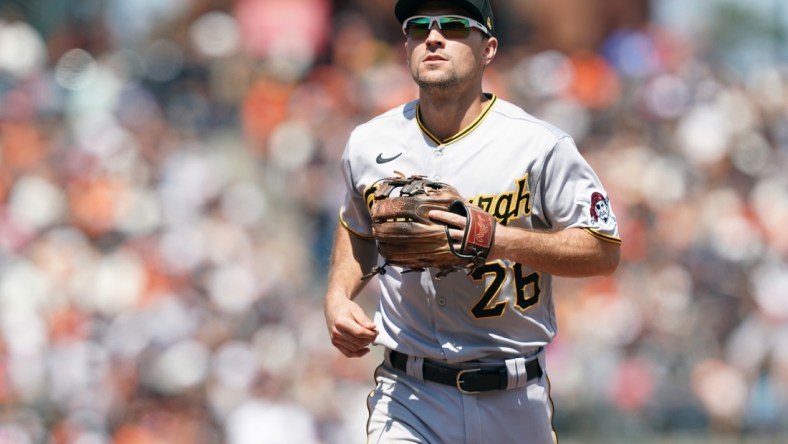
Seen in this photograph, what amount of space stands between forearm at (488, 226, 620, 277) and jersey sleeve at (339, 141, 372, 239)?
28.5 inches

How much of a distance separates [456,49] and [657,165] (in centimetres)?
825

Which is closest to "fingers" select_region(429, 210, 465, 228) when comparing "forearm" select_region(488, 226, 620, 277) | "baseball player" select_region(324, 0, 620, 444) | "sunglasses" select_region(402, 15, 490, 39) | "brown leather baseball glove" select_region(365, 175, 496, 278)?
"brown leather baseball glove" select_region(365, 175, 496, 278)

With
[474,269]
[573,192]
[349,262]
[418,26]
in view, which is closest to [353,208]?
[349,262]

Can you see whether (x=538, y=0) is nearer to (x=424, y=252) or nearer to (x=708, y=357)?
(x=708, y=357)

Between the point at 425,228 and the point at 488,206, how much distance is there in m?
0.39

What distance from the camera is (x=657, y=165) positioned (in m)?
12.1

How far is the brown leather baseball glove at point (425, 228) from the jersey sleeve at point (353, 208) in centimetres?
51

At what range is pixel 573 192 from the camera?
4.06 metres

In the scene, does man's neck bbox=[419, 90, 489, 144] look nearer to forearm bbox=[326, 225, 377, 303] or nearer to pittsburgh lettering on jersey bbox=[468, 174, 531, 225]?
pittsburgh lettering on jersey bbox=[468, 174, 531, 225]

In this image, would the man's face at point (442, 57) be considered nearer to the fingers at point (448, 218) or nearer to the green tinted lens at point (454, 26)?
the green tinted lens at point (454, 26)

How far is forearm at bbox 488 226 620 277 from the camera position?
3887 mm

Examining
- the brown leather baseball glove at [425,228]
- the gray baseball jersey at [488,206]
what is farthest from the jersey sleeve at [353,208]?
the brown leather baseball glove at [425,228]

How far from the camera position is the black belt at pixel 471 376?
164 inches

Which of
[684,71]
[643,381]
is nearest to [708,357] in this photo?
[643,381]
